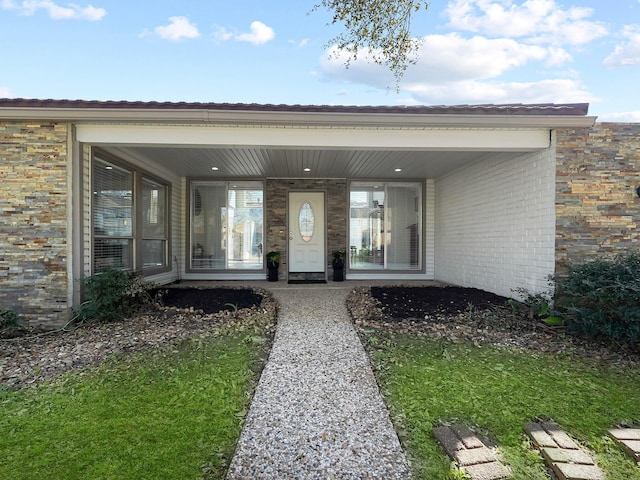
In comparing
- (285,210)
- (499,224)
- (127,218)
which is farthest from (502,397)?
(285,210)

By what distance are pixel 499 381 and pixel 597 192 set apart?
3617 millimetres

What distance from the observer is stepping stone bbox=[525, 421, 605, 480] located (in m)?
2.00

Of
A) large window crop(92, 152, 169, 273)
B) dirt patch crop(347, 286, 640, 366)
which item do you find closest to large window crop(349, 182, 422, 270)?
dirt patch crop(347, 286, 640, 366)

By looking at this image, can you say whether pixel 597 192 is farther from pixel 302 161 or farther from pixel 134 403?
pixel 134 403

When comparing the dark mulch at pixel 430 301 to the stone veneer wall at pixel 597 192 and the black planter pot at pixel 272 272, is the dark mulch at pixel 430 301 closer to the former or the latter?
the stone veneer wall at pixel 597 192

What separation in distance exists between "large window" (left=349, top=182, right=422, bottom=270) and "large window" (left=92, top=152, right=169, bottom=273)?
4.55 m

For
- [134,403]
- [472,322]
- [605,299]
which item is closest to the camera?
[134,403]

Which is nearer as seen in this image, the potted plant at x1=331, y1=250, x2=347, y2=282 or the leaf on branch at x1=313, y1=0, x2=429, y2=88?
the leaf on branch at x1=313, y1=0, x2=429, y2=88

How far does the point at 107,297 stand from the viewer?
501cm

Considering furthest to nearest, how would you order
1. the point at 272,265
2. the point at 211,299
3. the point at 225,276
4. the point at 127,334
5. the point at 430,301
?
the point at 225,276 → the point at 272,265 → the point at 211,299 → the point at 430,301 → the point at 127,334

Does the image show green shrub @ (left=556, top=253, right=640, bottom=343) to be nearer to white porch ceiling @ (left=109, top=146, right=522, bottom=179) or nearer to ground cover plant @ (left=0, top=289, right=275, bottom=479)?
white porch ceiling @ (left=109, top=146, right=522, bottom=179)

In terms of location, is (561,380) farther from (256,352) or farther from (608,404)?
(256,352)

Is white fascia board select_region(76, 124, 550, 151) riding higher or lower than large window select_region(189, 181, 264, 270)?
higher

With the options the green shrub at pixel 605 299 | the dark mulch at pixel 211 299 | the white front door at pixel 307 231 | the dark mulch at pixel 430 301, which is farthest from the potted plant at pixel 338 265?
the green shrub at pixel 605 299
